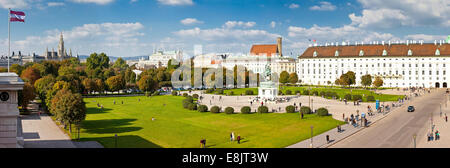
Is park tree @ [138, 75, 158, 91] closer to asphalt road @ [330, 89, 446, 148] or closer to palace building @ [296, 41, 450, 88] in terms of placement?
asphalt road @ [330, 89, 446, 148]

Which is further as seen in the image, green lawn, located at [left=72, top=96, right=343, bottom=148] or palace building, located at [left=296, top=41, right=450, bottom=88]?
palace building, located at [left=296, top=41, right=450, bottom=88]

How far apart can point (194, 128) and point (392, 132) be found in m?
22.0

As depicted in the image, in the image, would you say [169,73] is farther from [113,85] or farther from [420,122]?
[420,122]

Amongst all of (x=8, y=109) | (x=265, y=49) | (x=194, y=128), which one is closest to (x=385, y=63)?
(x=265, y=49)

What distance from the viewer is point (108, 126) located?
41.6 m

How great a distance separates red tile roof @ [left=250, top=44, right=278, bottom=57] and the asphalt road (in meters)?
126

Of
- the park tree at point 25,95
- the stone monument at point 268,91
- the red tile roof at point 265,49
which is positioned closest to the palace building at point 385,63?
the red tile roof at point 265,49

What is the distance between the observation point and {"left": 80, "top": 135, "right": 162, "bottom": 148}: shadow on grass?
31.0 meters

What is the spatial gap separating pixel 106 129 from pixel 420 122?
128 feet

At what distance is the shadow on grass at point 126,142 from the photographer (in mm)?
31047

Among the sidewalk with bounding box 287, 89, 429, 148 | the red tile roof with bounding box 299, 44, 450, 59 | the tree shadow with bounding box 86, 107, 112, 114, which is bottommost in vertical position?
the sidewalk with bounding box 287, 89, 429, 148

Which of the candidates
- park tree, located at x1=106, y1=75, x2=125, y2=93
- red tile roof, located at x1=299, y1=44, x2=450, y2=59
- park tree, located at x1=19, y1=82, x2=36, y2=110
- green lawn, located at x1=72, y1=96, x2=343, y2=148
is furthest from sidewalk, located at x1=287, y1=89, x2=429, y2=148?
red tile roof, located at x1=299, y1=44, x2=450, y2=59

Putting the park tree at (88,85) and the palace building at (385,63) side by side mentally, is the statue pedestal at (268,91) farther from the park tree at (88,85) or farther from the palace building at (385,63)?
the palace building at (385,63)
